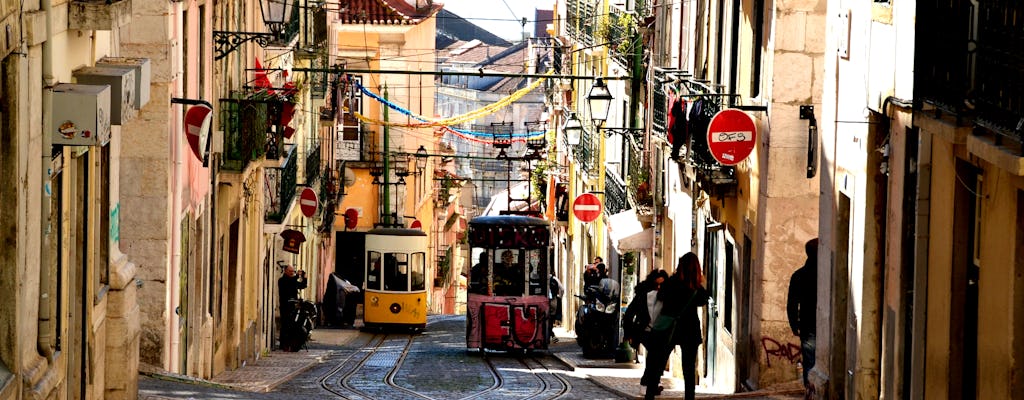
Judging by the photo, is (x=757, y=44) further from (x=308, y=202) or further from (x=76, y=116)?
(x=308, y=202)

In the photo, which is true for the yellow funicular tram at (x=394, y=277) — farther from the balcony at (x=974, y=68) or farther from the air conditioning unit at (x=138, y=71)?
the balcony at (x=974, y=68)

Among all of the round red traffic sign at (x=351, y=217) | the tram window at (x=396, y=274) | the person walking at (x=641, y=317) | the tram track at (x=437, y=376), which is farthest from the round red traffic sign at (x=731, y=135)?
the round red traffic sign at (x=351, y=217)

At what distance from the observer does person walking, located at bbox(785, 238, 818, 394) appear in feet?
47.1

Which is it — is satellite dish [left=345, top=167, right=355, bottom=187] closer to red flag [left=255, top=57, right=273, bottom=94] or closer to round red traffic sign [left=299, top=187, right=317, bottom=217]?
round red traffic sign [left=299, top=187, right=317, bottom=217]

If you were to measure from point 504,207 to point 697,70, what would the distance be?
43.3 meters

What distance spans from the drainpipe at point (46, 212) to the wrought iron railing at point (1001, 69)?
15.6ft

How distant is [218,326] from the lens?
73.5 feet

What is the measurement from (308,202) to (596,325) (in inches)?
305

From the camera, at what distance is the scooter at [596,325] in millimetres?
25719

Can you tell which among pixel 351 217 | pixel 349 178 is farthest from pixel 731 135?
pixel 349 178

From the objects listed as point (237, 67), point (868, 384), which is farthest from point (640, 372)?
point (868, 384)

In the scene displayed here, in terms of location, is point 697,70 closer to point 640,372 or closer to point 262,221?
point 640,372

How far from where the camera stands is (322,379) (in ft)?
70.2

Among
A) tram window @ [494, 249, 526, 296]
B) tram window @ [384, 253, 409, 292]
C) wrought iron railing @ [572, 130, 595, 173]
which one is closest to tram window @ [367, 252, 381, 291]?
tram window @ [384, 253, 409, 292]
